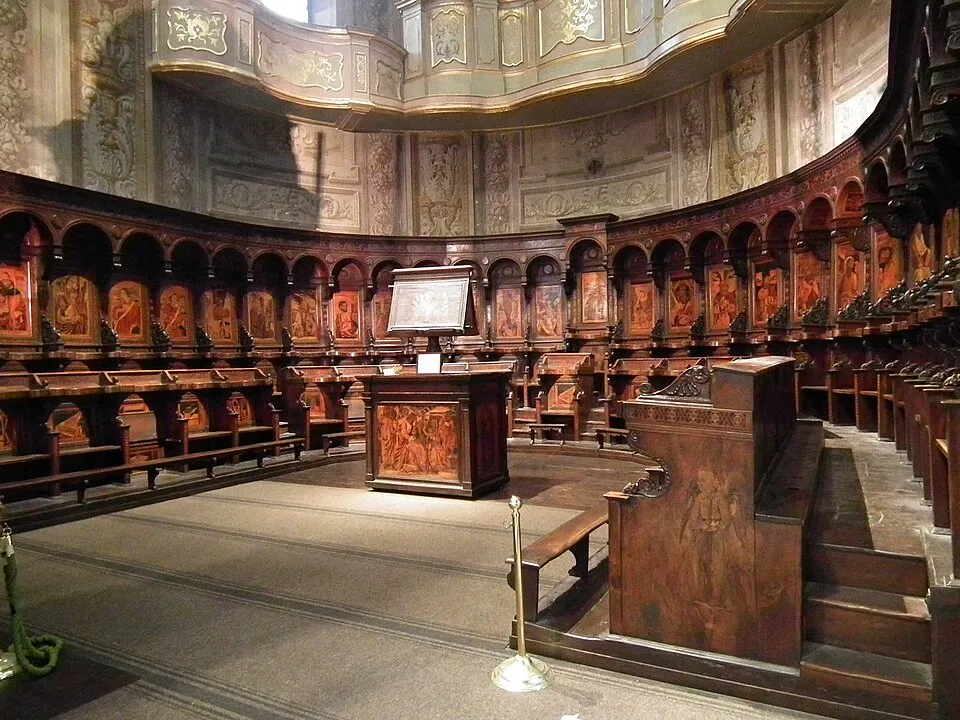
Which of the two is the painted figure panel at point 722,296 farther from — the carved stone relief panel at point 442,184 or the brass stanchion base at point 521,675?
the brass stanchion base at point 521,675

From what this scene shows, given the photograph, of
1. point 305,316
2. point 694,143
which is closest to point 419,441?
point 305,316

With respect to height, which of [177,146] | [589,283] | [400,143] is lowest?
[589,283]

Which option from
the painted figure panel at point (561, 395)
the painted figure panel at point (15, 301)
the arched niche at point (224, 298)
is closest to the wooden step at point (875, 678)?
the painted figure panel at point (561, 395)

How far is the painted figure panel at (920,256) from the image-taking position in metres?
6.10

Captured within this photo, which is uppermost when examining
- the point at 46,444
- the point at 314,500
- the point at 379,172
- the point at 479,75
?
the point at 479,75

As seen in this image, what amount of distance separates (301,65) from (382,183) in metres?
2.60

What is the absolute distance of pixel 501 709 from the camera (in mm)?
2428

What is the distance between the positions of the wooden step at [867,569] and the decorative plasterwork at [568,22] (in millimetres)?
10578

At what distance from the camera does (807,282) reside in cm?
900

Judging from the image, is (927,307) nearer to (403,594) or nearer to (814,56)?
(403,594)

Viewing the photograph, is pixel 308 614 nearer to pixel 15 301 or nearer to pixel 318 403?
pixel 15 301

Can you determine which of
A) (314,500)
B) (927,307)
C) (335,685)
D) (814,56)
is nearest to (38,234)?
(314,500)

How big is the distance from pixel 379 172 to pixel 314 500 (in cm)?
841

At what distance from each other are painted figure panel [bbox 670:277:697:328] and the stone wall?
141 centimetres
